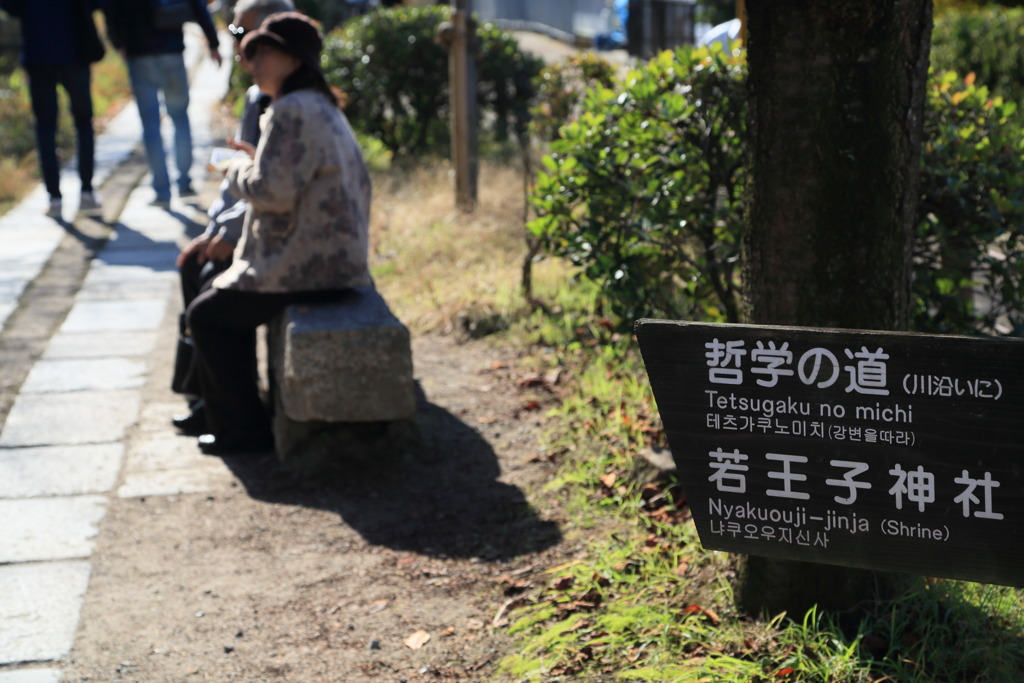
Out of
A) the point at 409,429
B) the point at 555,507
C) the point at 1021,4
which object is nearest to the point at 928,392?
the point at 555,507

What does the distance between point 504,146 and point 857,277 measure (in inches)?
311

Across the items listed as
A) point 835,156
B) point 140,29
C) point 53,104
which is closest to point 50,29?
point 53,104

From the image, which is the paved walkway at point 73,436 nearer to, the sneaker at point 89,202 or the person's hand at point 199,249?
the sneaker at point 89,202

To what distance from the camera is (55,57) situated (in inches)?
320

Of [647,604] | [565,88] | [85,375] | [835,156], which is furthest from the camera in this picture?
[565,88]

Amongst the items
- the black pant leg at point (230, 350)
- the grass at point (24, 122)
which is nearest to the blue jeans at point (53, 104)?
the grass at point (24, 122)

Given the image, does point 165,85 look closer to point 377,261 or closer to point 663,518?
point 377,261

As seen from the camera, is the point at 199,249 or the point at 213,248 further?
the point at 199,249

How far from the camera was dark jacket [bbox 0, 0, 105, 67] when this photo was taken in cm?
802

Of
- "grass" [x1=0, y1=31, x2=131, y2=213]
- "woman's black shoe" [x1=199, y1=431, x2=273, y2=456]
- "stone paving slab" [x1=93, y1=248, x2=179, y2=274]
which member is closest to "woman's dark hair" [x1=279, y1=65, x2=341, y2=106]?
"woman's black shoe" [x1=199, y1=431, x2=273, y2=456]

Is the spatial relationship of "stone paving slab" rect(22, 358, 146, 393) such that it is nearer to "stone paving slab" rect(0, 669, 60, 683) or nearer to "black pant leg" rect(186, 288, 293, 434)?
"black pant leg" rect(186, 288, 293, 434)

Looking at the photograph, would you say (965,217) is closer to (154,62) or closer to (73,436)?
(73,436)

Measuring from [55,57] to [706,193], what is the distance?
561 cm

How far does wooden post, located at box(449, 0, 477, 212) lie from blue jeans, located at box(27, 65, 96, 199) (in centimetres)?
267
